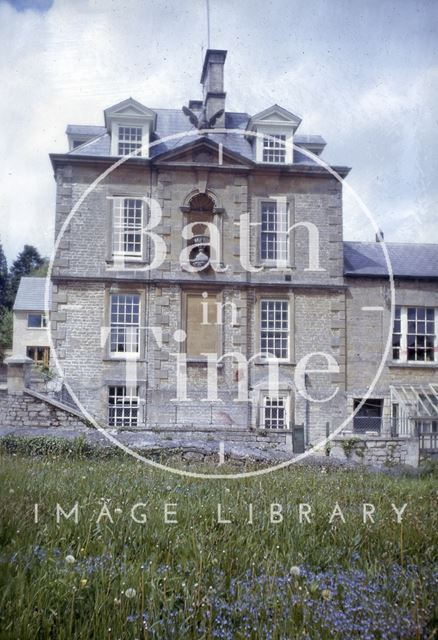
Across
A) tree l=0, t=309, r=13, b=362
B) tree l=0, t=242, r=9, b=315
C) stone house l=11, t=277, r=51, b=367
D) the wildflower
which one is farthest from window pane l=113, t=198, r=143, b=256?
the wildflower

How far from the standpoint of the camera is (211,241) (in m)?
9.03

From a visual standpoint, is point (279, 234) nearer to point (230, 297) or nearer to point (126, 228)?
point (230, 297)

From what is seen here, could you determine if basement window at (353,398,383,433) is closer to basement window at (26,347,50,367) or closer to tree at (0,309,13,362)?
tree at (0,309,13,362)

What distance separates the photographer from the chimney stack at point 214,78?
5855mm

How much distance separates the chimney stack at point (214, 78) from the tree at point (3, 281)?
112 inches

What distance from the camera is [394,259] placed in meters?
7.36

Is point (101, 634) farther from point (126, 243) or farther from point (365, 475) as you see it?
point (126, 243)

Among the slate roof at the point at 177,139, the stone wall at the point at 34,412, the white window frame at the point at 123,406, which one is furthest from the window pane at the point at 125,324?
the stone wall at the point at 34,412

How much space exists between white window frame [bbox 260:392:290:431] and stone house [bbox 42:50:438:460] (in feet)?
0.11

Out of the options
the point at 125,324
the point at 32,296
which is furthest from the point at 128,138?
the point at 32,296

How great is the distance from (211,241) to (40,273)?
2584mm

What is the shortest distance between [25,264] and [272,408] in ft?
13.5

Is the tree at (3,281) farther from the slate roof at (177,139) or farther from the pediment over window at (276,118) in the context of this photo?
the pediment over window at (276,118)

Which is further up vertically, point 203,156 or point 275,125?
point 203,156
